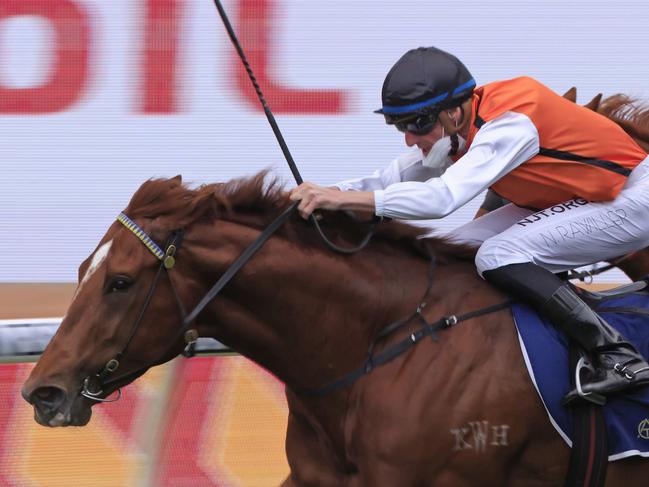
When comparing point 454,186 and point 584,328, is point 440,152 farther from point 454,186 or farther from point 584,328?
point 584,328

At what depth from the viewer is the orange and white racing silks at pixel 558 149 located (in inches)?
145

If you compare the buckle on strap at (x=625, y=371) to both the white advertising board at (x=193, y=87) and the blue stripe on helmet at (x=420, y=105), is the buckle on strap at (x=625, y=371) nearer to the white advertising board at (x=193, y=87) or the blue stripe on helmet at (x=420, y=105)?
the blue stripe on helmet at (x=420, y=105)

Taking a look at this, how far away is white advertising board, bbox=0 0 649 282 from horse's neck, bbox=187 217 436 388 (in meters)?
2.11

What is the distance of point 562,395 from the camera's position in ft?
11.5

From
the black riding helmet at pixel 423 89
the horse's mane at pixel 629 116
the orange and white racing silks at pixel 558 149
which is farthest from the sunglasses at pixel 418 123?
the horse's mane at pixel 629 116

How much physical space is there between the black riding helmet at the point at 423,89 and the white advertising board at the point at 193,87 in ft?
6.42

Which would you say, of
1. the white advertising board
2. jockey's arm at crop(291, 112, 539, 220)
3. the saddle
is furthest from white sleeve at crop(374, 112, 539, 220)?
the white advertising board

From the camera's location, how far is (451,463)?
3453 mm

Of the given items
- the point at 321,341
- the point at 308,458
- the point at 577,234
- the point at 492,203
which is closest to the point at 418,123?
the point at 577,234

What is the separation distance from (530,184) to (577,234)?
0.23m

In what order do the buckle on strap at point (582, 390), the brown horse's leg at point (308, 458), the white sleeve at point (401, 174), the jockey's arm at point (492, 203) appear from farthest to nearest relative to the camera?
the jockey's arm at point (492, 203)
the white sleeve at point (401, 174)
the brown horse's leg at point (308, 458)
the buckle on strap at point (582, 390)

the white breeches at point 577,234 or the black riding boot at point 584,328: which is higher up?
the white breeches at point 577,234

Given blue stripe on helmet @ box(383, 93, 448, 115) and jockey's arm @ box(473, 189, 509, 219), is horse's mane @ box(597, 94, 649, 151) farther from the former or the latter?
blue stripe on helmet @ box(383, 93, 448, 115)

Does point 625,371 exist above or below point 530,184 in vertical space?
below
